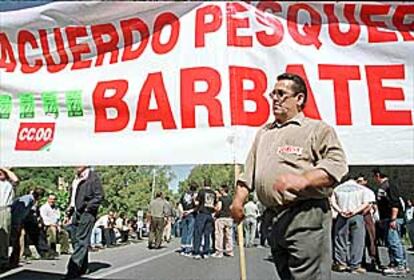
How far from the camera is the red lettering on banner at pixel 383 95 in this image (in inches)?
155

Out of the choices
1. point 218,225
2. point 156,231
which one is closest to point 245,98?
point 218,225

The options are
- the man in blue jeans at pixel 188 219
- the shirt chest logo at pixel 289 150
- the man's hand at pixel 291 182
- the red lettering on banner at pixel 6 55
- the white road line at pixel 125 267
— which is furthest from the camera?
the man in blue jeans at pixel 188 219

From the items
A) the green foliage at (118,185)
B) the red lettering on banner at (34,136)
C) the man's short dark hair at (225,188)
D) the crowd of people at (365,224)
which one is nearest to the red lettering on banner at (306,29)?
the red lettering on banner at (34,136)

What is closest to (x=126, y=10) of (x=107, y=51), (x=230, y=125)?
(x=107, y=51)

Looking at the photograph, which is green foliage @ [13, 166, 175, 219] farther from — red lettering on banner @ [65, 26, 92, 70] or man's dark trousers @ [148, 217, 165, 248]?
red lettering on banner @ [65, 26, 92, 70]

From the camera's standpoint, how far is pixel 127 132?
13.5 ft

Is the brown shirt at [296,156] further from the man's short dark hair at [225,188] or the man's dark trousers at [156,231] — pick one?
the man's dark trousers at [156,231]

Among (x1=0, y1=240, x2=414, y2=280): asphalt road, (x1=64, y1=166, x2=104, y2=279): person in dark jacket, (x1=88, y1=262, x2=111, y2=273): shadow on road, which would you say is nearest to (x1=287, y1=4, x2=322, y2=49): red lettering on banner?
(x1=64, y1=166, x2=104, y2=279): person in dark jacket

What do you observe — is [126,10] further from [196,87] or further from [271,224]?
[271,224]

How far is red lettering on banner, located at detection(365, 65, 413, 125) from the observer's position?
395 cm

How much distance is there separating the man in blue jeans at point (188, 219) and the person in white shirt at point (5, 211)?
2.88 meters

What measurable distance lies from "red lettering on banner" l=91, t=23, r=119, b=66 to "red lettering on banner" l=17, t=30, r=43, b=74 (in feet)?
1.33

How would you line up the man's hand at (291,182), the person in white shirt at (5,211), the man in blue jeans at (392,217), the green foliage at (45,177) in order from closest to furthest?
the man's hand at (291,182)
the person in white shirt at (5,211)
the man in blue jeans at (392,217)
the green foliage at (45,177)

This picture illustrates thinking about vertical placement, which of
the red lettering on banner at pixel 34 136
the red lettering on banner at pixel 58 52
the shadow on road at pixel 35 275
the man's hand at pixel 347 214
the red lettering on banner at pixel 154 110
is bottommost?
the shadow on road at pixel 35 275
